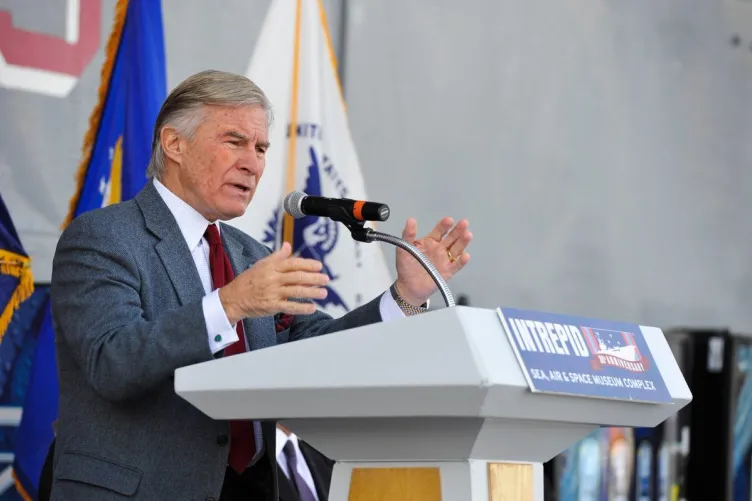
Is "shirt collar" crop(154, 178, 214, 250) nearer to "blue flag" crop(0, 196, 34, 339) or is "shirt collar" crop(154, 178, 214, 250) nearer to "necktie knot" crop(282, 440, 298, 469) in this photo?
"blue flag" crop(0, 196, 34, 339)

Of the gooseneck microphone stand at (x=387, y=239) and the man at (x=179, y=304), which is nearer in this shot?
the man at (x=179, y=304)

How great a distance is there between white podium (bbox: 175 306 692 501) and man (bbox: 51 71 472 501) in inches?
5.4

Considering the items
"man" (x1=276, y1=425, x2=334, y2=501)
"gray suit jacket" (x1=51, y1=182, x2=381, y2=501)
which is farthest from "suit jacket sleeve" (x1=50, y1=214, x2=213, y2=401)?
"man" (x1=276, y1=425, x2=334, y2=501)

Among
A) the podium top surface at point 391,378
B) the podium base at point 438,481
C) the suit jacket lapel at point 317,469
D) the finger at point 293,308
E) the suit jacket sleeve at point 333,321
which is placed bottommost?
the suit jacket lapel at point 317,469

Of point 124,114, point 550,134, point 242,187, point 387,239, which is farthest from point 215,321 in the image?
point 550,134

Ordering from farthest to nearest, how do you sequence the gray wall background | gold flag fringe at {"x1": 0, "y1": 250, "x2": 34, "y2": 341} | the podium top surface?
the gray wall background < gold flag fringe at {"x1": 0, "y1": 250, "x2": 34, "y2": 341} < the podium top surface

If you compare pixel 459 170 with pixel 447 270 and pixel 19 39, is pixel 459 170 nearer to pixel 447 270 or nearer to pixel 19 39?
pixel 19 39

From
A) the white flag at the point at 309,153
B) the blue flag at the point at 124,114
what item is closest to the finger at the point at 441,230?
the blue flag at the point at 124,114

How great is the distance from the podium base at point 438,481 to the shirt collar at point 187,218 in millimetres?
608

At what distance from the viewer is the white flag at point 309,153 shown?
412 centimetres

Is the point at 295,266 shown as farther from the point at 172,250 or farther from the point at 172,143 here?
the point at 172,143

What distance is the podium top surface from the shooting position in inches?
61.2

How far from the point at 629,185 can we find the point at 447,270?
442 cm

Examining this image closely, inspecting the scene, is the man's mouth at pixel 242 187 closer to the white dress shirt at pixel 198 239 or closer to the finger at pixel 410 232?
the white dress shirt at pixel 198 239
